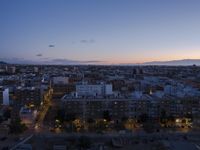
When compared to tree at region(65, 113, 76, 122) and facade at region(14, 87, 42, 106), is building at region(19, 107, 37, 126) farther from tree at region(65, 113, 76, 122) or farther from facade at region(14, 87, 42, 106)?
facade at region(14, 87, 42, 106)

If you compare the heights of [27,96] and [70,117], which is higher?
[27,96]

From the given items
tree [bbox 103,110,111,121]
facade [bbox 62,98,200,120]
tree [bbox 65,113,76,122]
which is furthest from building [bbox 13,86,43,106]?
tree [bbox 103,110,111,121]

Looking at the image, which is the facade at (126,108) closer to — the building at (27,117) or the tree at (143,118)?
the tree at (143,118)

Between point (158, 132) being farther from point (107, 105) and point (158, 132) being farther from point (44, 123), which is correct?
point (44, 123)

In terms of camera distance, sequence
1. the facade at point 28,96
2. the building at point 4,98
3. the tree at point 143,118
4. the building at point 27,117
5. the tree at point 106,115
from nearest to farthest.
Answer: the tree at point 143,118 < the building at point 27,117 < the tree at point 106,115 < the facade at point 28,96 < the building at point 4,98

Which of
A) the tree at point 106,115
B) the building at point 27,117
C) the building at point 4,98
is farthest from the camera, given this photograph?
the building at point 4,98

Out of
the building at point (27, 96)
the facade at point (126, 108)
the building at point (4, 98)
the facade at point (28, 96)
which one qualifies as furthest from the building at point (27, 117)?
the building at point (4, 98)

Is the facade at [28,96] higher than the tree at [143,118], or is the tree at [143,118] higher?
the facade at [28,96]

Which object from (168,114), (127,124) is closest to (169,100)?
(168,114)

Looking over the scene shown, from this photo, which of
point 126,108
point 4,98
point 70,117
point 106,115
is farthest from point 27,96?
point 126,108

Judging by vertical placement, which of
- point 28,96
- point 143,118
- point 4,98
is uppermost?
point 28,96

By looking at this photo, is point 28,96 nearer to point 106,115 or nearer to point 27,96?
point 27,96
